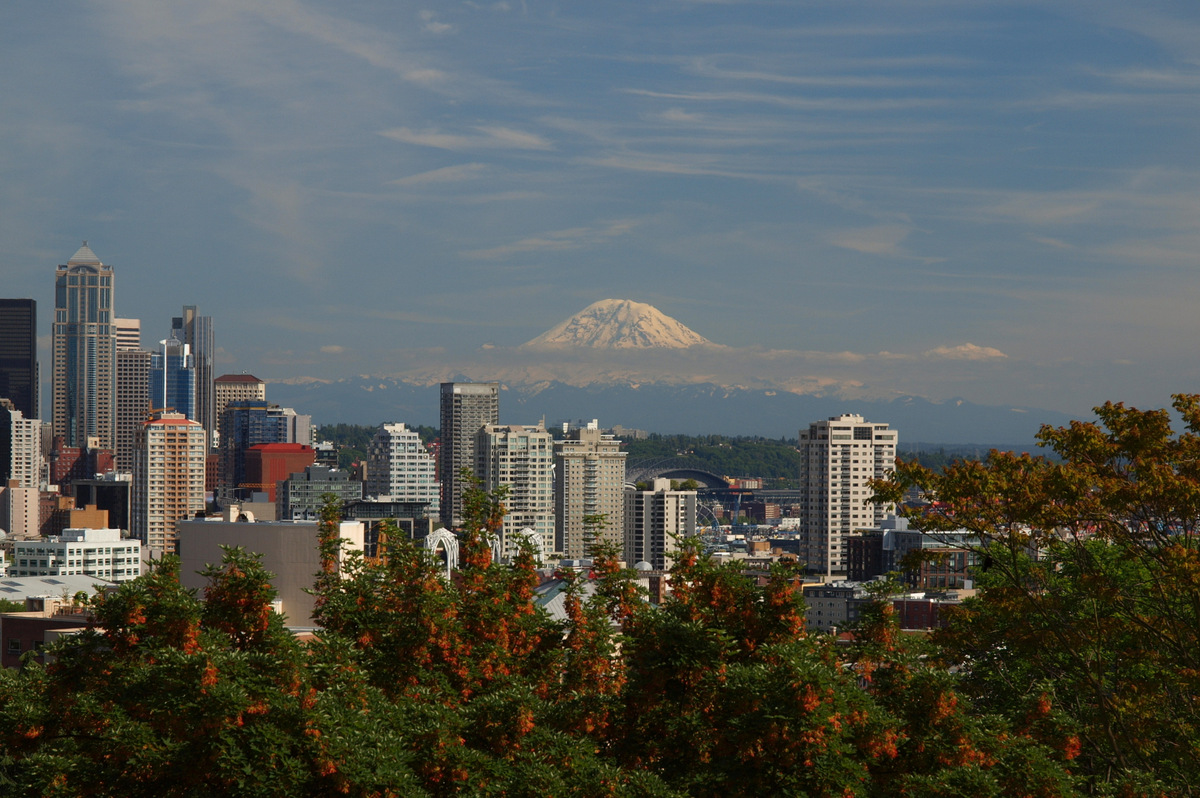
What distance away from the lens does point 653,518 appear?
5389 inches

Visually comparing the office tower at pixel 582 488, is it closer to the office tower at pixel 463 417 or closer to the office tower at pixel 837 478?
the office tower at pixel 837 478

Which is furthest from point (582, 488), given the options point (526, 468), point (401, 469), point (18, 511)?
point (18, 511)

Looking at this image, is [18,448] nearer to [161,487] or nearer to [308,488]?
[308,488]

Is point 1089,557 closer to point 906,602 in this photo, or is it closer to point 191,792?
point 191,792

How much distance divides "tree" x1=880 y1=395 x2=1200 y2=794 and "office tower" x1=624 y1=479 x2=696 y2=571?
11834cm

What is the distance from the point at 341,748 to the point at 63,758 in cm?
283

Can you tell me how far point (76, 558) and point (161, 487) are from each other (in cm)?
4469

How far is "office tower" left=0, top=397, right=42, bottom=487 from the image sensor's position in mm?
169750

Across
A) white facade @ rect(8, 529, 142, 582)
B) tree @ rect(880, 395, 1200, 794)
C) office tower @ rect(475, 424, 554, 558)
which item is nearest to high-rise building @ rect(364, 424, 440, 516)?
office tower @ rect(475, 424, 554, 558)

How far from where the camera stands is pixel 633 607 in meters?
15.3

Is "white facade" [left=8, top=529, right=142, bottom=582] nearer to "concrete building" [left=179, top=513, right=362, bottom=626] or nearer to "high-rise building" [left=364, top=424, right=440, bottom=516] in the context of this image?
"concrete building" [left=179, top=513, right=362, bottom=626]

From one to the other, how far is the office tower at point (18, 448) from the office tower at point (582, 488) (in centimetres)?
6972

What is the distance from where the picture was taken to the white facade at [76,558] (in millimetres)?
93938

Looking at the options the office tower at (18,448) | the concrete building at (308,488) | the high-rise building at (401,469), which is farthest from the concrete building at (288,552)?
the office tower at (18,448)
